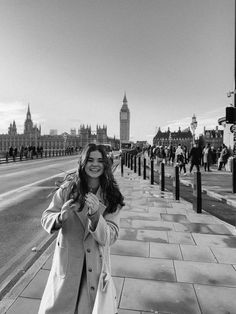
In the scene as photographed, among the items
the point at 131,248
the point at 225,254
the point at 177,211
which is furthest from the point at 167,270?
the point at 177,211

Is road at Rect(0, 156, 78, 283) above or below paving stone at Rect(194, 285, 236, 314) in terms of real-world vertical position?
below

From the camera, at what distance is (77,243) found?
1.96 meters

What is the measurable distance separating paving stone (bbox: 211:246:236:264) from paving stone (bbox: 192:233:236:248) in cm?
20

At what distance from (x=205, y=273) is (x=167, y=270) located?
1.66ft

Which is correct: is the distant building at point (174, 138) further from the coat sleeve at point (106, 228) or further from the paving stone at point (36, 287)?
the coat sleeve at point (106, 228)

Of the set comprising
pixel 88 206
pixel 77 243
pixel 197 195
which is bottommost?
pixel 197 195

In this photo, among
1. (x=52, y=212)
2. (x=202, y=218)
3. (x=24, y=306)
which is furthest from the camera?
(x=202, y=218)

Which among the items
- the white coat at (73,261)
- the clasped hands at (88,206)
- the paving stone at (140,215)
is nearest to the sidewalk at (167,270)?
the paving stone at (140,215)

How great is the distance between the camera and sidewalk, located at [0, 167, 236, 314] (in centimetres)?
296

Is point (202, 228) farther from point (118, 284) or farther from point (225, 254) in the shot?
point (118, 284)

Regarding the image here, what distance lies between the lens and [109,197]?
214cm

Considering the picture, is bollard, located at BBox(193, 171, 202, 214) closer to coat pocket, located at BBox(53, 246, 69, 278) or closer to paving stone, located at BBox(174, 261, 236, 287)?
paving stone, located at BBox(174, 261, 236, 287)

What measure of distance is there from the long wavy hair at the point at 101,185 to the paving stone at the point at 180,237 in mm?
3258

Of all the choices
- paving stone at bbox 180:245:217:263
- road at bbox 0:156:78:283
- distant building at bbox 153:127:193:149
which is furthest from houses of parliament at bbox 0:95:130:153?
paving stone at bbox 180:245:217:263
